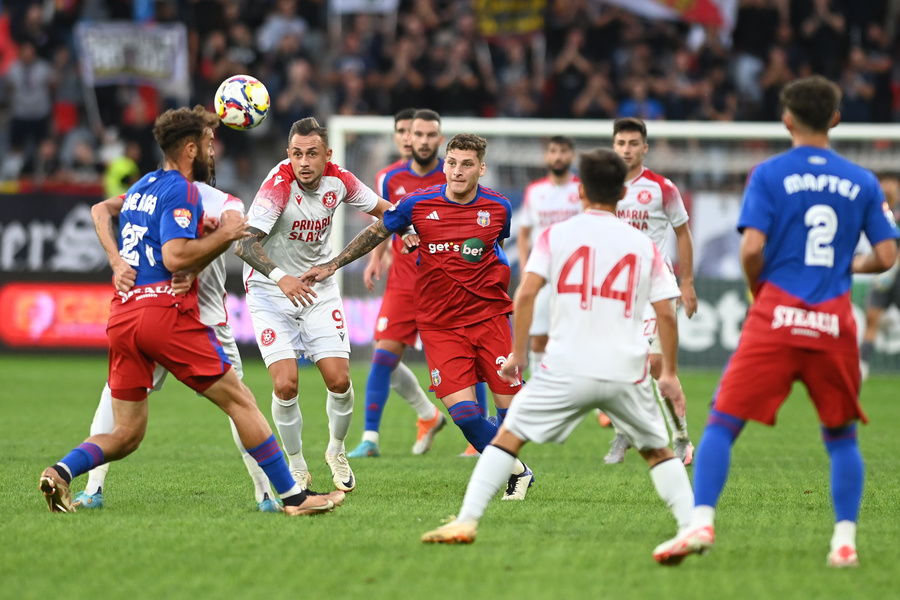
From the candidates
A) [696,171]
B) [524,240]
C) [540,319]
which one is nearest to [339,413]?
[540,319]

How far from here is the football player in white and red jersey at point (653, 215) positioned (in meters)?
8.82

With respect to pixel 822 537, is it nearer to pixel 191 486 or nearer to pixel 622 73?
pixel 191 486

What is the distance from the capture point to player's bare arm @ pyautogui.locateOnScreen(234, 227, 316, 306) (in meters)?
7.17

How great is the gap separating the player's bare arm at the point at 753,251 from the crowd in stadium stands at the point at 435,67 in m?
14.6

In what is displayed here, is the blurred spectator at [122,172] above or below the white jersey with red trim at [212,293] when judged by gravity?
above

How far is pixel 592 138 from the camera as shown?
1770 cm

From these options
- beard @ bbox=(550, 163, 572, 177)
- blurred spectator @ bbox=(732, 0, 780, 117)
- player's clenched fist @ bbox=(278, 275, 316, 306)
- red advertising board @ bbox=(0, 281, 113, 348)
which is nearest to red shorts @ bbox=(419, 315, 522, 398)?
player's clenched fist @ bbox=(278, 275, 316, 306)

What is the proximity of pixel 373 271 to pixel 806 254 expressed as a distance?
216 inches

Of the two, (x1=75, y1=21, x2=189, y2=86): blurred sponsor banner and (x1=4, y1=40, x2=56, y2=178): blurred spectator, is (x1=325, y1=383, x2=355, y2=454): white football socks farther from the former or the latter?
(x1=4, y1=40, x2=56, y2=178): blurred spectator

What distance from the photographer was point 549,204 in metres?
11.8

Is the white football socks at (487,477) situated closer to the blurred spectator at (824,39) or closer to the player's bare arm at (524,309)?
the player's bare arm at (524,309)

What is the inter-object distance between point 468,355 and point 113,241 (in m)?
2.35

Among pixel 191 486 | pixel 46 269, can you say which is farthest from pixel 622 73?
pixel 191 486

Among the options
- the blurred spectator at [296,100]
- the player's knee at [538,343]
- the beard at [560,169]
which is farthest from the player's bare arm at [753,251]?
the blurred spectator at [296,100]
